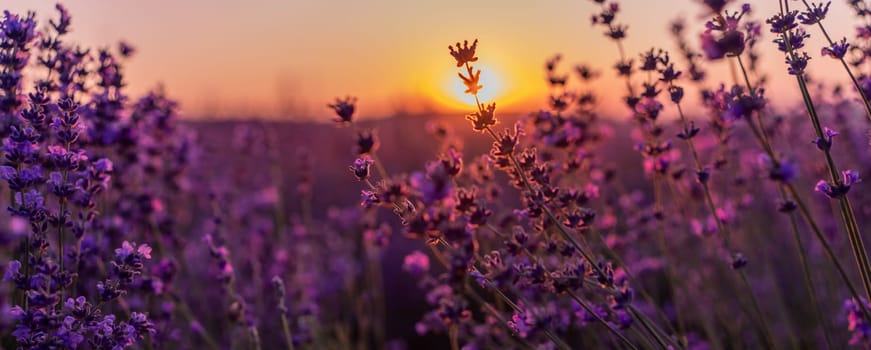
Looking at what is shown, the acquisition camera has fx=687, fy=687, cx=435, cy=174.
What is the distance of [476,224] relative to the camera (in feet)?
6.57

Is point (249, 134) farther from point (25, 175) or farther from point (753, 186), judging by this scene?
point (753, 186)

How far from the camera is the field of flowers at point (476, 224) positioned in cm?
209

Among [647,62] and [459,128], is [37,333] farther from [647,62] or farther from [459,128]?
[459,128]

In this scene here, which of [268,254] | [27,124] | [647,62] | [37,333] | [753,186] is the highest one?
[647,62]

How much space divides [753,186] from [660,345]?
315 cm

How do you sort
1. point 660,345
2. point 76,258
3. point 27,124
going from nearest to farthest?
1. point 660,345
2. point 27,124
3. point 76,258

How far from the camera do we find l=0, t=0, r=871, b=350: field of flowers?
2094mm

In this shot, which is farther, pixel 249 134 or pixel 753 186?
pixel 249 134

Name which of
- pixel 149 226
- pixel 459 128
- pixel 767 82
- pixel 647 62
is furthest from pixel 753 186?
pixel 459 128

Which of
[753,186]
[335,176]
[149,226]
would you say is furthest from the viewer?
[335,176]

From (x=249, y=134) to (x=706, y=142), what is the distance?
3762mm

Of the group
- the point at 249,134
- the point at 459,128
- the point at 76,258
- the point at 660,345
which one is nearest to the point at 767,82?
the point at 660,345

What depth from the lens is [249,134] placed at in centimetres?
584

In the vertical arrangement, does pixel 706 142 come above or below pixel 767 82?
below
